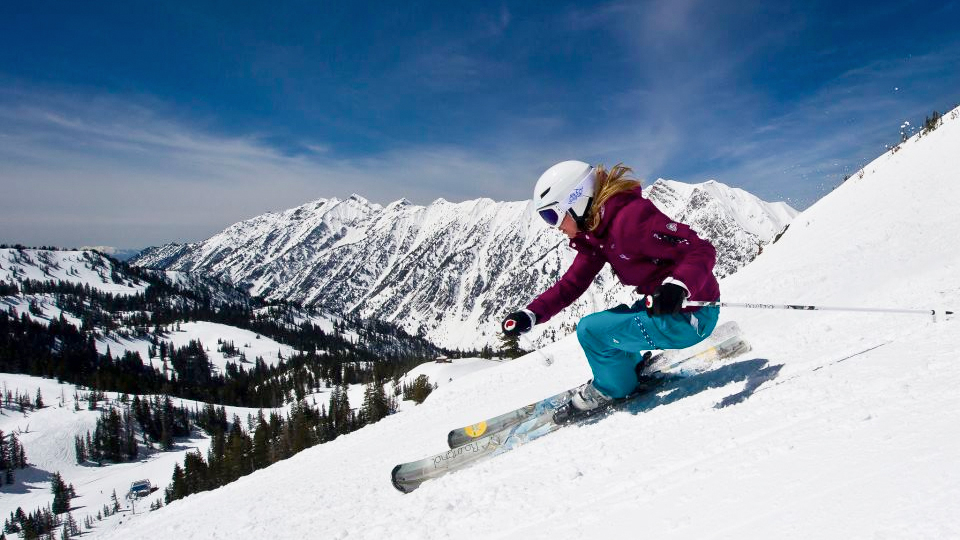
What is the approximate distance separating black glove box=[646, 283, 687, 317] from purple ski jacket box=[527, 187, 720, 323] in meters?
0.15

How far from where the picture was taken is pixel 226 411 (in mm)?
149625

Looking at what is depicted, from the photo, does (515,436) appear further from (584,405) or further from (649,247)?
(649,247)

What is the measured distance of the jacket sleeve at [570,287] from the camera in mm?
6297

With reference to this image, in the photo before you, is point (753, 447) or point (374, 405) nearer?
point (753, 447)

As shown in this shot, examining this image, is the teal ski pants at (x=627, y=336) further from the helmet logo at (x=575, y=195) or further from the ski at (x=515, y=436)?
the helmet logo at (x=575, y=195)

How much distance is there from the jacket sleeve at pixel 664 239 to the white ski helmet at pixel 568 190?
1.82 ft

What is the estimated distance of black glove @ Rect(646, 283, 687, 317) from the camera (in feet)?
14.3

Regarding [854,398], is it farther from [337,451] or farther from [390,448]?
[337,451]

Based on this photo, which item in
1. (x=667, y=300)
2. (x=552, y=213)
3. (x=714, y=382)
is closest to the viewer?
(x=667, y=300)

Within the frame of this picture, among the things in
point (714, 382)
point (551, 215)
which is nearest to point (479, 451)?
point (714, 382)

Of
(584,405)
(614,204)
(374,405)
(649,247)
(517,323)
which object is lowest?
(374,405)

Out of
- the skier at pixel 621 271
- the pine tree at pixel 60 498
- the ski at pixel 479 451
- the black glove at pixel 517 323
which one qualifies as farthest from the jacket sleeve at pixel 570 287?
the pine tree at pixel 60 498

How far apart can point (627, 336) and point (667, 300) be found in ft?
3.52

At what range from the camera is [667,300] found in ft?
14.4
